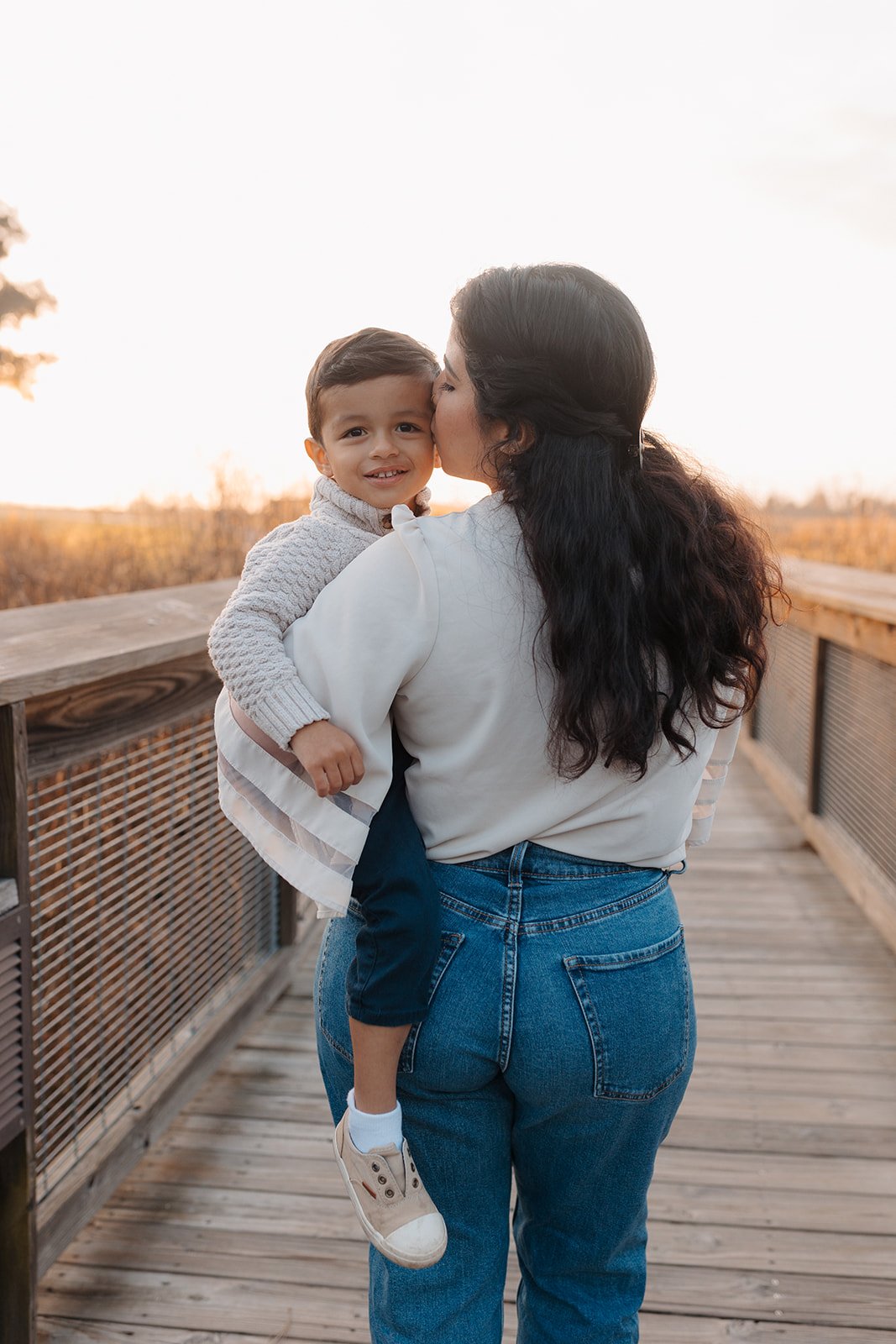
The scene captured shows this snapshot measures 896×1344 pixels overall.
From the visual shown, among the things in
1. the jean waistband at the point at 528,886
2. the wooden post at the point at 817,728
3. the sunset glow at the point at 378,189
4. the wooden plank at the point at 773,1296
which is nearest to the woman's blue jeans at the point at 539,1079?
the jean waistband at the point at 528,886

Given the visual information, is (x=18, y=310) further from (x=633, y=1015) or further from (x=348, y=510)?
(x=633, y=1015)

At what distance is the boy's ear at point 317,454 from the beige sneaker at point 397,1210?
2.48ft

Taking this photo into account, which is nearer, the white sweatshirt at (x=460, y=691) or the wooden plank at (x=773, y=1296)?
the white sweatshirt at (x=460, y=691)

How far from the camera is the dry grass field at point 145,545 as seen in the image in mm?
6738

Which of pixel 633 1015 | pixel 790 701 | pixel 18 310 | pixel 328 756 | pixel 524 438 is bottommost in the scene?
pixel 790 701

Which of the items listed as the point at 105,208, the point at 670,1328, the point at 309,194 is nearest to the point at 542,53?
the point at 309,194

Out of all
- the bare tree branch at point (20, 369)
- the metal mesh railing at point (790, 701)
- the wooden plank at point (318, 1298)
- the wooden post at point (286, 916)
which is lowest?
the wooden plank at point (318, 1298)

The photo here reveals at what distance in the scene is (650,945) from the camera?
3.27 feet

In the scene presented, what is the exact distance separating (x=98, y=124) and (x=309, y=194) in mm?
2884

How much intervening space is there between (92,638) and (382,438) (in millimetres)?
781

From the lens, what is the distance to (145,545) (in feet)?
24.7

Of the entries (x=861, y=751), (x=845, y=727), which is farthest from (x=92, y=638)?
(x=845, y=727)

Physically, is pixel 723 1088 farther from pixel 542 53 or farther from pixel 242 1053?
pixel 542 53

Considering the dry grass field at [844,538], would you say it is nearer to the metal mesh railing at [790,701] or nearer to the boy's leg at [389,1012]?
the metal mesh railing at [790,701]
